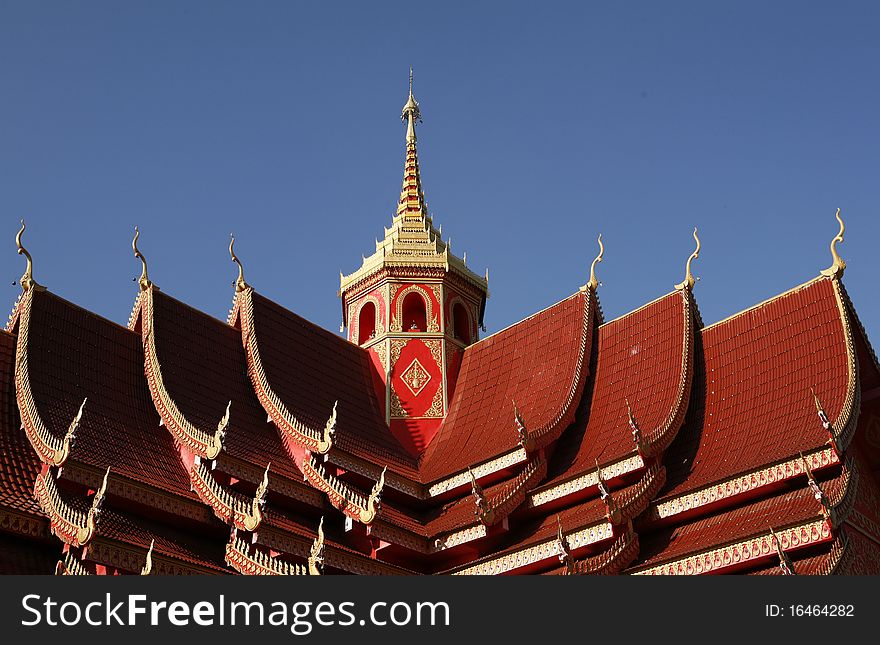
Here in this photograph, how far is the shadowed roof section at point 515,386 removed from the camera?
2283 cm

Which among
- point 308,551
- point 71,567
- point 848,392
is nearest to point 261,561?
point 308,551

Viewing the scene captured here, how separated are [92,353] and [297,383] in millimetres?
3966

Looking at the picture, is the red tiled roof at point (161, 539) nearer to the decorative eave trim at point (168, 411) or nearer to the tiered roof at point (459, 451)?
the tiered roof at point (459, 451)

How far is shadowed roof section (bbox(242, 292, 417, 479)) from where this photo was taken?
2320 centimetres

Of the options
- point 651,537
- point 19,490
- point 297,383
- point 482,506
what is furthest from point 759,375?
point 19,490

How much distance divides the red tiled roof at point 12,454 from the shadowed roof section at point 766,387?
9375 mm

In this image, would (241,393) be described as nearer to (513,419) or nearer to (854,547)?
(513,419)

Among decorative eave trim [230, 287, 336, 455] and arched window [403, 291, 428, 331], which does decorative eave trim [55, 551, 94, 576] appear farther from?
arched window [403, 291, 428, 331]

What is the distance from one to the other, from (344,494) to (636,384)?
5.36 m

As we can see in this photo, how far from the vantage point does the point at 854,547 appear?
18297 millimetres

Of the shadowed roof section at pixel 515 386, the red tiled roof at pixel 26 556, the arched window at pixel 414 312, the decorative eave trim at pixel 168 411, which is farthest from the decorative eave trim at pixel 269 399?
the red tiled roof at pixel 26 556

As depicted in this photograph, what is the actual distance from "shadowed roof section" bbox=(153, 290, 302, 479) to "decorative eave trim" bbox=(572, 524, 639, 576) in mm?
5086

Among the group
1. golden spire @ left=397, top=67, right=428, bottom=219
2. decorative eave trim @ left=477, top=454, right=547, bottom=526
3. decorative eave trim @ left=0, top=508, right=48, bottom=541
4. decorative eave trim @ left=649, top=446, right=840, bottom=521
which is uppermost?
golden spire @ left=397, top=67, right=428, bottom=219

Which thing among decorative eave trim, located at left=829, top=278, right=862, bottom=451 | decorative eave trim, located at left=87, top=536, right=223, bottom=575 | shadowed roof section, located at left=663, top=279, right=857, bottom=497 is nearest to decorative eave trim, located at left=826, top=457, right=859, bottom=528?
decorative eave trim, located at left=829, top=278, right=862, bottom=451
